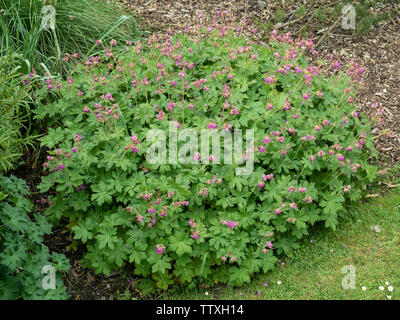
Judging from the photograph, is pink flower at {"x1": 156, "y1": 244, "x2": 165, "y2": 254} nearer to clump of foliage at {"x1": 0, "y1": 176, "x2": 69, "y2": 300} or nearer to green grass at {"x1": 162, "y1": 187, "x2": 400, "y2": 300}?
green grass at {"x1": 162, "y1": 187, "x2": 400, "y2": 300}

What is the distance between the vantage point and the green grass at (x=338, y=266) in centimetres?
362

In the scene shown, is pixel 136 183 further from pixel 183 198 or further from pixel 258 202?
pixel 258 202

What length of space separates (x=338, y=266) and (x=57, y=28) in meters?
3.50

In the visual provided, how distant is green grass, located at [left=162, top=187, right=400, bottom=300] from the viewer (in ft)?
11.9

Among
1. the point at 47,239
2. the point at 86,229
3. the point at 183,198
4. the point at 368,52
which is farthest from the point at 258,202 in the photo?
the point at 368,52

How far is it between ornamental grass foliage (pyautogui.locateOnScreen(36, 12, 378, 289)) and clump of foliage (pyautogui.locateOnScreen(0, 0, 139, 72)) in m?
0.51

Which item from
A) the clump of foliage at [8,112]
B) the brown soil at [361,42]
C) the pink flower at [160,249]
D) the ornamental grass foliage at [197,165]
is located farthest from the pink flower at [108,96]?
the brown soil at [361,42]

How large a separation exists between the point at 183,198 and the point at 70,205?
92 centimetres

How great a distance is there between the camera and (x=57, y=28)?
15.1 feet

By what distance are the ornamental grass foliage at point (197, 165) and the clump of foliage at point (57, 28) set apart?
51 cm

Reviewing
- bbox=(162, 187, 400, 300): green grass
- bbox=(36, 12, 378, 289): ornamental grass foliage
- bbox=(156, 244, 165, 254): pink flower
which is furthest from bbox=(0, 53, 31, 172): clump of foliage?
bbox=(162, 187, 400, 300): green grass

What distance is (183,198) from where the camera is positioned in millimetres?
3410

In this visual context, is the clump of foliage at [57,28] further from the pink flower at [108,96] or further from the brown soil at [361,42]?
the pink flower at [108,96]

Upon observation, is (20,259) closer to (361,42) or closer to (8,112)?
(8,112)
